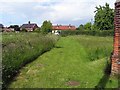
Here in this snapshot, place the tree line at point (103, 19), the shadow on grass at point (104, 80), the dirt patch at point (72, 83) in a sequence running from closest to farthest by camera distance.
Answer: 1. the shadow on grass at point (104, 80)
2. the dirt patch at point (72, 83)
3. the tree line at point (103, 19)

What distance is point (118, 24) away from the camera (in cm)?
1030

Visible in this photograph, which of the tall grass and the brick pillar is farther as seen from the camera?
the tall grass

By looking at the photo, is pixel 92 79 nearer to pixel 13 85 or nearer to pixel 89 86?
pixel 89 86

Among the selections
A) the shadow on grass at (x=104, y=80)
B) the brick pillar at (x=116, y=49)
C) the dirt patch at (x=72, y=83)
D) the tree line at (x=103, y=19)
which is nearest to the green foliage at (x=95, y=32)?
the tree line at (x=103, y=19)

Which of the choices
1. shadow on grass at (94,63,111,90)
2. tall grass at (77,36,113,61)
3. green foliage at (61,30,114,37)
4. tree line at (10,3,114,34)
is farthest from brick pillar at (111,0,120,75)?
tree line at (10,3,114,34)

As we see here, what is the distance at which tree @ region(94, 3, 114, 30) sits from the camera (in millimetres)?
84906

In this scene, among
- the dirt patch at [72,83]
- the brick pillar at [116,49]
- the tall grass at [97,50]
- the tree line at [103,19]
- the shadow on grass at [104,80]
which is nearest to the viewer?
the shadow on grass at [104,80]

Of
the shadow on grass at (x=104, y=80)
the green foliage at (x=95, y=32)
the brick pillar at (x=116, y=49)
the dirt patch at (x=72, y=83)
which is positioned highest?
the brick pillar at (x=116, y=49)

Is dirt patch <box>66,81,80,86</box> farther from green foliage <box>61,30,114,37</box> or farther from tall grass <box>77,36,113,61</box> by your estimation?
green foliage <box>61,30,114,37</box>

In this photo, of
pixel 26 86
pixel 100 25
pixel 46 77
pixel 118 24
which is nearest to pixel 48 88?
pixel 26 86

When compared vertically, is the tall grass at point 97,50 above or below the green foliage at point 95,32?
above

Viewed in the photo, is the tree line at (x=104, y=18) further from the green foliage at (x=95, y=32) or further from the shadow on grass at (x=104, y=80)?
the shadow on grass at (x=104, y=80)

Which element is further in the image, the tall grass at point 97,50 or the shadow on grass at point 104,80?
the tall grass at point 97,50

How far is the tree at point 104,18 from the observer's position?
84906mm
